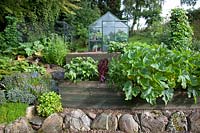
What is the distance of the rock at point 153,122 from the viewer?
4.26 meters

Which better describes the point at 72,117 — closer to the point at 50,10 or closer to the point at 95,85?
the point at 95,85

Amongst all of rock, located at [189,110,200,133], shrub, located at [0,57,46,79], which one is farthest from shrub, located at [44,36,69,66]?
rock, located at [189,110,200,133]

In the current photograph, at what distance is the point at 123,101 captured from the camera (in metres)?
4.51

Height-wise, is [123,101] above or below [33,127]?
above

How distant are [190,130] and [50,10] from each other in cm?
497

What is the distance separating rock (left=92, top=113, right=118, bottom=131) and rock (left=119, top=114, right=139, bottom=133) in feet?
0.29

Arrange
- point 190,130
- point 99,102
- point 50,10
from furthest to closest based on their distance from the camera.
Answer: point 50,10, point 99,102, point 190,130

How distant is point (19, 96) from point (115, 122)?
135cm

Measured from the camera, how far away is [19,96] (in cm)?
462

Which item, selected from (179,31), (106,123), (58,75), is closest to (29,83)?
(58,75)

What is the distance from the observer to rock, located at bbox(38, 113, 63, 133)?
437 cm

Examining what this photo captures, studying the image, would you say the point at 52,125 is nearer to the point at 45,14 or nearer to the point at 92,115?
the point at 92,115

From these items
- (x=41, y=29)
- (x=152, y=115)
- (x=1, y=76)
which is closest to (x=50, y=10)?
(x=41, y=29)

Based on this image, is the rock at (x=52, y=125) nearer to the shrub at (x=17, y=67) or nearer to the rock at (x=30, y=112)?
the rock at (x=30, y=112)
